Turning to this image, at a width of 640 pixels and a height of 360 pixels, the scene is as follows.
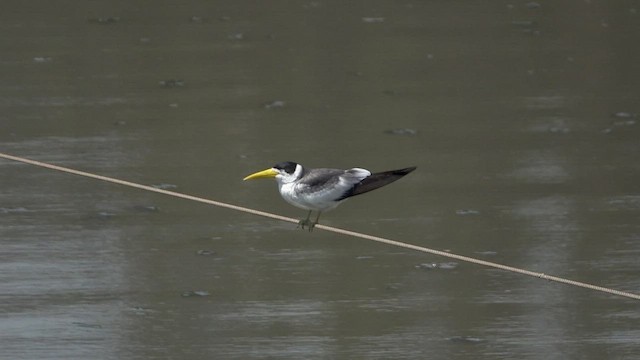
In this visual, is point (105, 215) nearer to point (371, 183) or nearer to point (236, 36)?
point (371, 183)

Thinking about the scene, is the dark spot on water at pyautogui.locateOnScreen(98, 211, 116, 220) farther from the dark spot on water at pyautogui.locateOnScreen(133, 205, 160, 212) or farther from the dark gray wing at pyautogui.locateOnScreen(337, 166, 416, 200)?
the dark gray wing at pyautogui.locateOnScreen(337, 166, 416, 200)

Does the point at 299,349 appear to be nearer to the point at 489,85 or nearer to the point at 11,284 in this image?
the point at 11,284

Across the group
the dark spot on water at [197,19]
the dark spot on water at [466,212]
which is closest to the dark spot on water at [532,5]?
the dark spot on water at [197,19]

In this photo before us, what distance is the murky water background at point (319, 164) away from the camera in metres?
6.18

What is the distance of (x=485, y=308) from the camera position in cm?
636

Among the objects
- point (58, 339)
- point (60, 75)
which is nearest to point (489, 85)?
point (60, 75)

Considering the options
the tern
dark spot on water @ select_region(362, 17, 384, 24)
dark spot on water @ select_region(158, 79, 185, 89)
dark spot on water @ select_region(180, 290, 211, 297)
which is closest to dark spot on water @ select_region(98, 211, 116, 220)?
dark spot on water @ select_region(180, 290, 211, 297)

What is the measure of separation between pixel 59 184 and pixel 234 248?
1.38m

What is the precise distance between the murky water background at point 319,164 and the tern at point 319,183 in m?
0.54

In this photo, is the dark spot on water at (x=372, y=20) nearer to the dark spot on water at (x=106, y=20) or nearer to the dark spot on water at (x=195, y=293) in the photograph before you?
the dark spot on water at (x=106, y=20)

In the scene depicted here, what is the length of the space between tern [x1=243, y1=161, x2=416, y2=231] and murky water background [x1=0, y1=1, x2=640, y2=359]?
0.54 meters

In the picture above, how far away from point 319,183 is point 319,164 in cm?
253

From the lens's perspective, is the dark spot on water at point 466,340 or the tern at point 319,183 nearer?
the tern at point 319,183

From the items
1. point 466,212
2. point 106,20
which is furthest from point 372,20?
point 466,212
